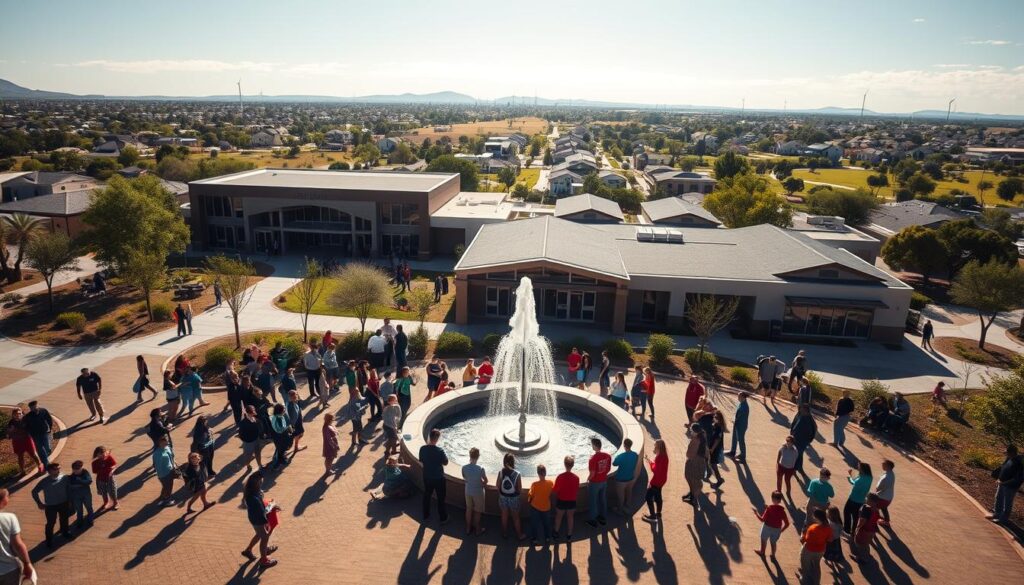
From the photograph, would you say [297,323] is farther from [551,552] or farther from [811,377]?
[811,377]

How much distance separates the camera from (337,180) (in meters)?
45.8

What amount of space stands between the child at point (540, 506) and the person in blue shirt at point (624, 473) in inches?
67.1

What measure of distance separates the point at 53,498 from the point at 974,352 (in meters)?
34.0

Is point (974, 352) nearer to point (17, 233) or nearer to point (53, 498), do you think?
point (53, 498)

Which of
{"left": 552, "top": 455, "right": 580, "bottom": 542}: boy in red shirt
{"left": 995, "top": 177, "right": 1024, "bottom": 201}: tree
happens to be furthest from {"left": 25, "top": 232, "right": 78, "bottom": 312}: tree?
{"left": 995, "top": 177, "right": 1024, "bottom": 201}: tree

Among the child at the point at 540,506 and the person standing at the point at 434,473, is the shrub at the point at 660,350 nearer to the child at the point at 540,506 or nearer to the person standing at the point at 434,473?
the child at the point at 540,506

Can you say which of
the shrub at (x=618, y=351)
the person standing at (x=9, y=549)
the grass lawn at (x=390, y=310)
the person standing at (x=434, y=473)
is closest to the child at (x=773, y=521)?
the person standing at (x=434, y=473)

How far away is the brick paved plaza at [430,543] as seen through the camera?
1080 centimetres

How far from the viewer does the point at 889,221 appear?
5159 centimetres

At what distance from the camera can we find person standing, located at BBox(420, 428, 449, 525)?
38.4 ft

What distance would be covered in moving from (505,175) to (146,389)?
227 feet

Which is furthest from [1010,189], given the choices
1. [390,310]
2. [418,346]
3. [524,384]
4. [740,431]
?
[524,384]

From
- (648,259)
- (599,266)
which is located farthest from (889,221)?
(599,266)

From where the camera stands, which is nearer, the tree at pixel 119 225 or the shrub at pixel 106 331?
the shrub at pixel 106 331
